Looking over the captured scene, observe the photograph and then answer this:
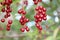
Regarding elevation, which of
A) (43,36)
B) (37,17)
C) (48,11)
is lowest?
(37,17)

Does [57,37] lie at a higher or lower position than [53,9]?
lower

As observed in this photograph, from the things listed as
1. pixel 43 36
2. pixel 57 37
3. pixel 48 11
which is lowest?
pixel 57 37

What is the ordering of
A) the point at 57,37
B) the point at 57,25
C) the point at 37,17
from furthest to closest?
the point at 57,25
the point at 57,37
the point at 37,17

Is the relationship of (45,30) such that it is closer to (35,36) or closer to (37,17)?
(35,36)

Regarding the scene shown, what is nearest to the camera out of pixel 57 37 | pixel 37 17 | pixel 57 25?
pixel 37 17

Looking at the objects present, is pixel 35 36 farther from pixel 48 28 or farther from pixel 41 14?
pixel 41 14

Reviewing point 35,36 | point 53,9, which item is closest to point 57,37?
point 35,36

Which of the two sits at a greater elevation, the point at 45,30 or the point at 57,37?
the point at 45,30

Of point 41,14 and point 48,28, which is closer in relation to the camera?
point 41,14

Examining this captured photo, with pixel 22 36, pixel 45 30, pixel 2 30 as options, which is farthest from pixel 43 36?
pixel 2 30
